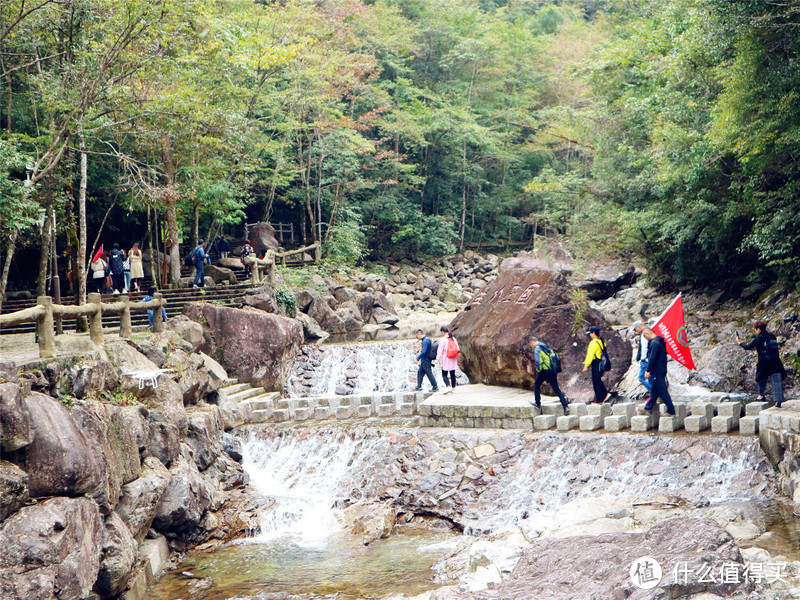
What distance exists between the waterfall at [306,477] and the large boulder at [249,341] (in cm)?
431

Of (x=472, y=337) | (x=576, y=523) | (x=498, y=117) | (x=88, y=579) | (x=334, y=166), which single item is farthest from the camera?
(x=498, y=117)

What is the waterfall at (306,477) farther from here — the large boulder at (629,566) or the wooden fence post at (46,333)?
the large boulder at (629,566)

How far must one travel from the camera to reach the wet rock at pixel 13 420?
7945 millimetres

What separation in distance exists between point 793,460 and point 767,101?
7453 millimetres

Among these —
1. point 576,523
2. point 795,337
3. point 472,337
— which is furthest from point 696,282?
point 576,523

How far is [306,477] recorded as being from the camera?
43.0 feet

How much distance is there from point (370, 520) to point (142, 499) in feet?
11.2

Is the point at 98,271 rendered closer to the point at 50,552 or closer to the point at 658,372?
the point at 50,552

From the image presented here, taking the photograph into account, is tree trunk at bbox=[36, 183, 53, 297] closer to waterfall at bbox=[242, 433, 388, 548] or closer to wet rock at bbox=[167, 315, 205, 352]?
wet rock at bbox=[167, 315, 205, 352]

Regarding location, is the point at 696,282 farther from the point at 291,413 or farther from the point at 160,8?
the point at 160,8

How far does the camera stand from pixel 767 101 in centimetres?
1361

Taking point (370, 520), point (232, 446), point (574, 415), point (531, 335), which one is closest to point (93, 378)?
point (232, 446)

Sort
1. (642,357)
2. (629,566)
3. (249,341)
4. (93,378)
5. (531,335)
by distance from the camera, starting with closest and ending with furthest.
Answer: (629,566) < (93,378) < (642,357) < (531,335) < (249,341)

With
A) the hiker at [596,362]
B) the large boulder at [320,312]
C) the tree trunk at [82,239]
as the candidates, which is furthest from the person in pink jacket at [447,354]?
the large boulder at [320,312]
